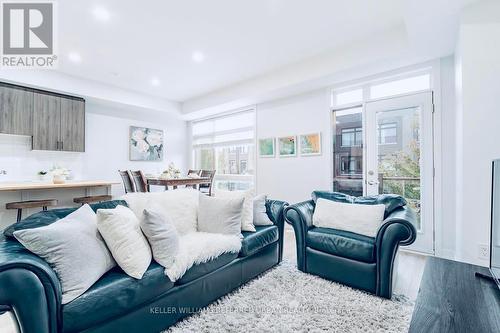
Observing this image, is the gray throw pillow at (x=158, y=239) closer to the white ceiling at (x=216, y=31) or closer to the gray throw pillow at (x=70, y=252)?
the gray throw pillow at (x=70, y=252)

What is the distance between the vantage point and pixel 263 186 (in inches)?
199

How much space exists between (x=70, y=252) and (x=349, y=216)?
2.34 metres

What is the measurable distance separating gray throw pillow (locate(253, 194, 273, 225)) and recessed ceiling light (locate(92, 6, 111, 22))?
2620mm

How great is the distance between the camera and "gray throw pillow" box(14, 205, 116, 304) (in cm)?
129

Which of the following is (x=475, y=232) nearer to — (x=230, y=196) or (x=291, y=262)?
(x=291, y=262)

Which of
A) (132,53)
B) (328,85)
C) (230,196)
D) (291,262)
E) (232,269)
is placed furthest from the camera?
(328,85)

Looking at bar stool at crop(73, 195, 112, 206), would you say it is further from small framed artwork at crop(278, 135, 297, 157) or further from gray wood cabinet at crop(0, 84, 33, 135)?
small framed artwork at crop(278, 135, 297, 157)

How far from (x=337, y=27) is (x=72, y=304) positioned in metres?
3.57

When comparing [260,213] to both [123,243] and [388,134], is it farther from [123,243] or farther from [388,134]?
[388,134]

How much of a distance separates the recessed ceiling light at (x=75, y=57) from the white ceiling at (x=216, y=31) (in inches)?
1.2

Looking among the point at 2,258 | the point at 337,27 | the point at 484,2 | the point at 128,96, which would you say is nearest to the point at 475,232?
A: the point at 484,2

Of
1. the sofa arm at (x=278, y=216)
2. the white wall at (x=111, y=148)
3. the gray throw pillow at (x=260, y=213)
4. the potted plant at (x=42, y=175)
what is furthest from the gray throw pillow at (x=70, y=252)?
the white wall at (x=111, y=148)

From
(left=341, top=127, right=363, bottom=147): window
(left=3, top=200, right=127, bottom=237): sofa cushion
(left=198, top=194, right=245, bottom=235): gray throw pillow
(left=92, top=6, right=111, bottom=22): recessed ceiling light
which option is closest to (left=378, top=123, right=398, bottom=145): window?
(left=341, top=127, right=363, bottom=147): window

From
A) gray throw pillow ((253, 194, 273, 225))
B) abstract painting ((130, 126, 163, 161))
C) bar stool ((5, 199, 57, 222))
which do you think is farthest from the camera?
abstract painting ((130, 126, 163, 161))
